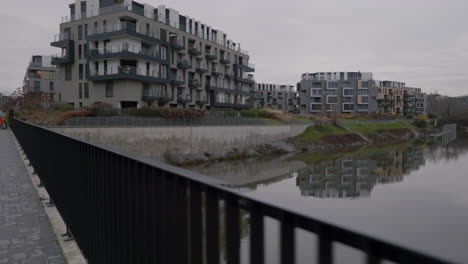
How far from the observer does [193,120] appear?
107ft

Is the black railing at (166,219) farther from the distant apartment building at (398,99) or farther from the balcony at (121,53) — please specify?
the distant apartment building at (398,99)

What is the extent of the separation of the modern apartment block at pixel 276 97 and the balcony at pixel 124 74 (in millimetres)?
59717

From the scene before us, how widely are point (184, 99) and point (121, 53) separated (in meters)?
Answer: 12.5

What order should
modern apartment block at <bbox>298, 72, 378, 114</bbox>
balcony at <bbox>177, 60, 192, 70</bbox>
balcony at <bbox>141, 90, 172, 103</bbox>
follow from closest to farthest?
balcony at <bbox>141, 90, 172, 103</bbox>
balcony at <bbox>177, 60, 192, 70</bbox>
modern apartment block at <bbox>298, 72, 378, 114</bbox>

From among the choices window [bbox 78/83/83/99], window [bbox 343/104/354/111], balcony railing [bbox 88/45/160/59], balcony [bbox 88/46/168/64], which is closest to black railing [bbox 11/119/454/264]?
balcony [bbox 88/46/168/64]

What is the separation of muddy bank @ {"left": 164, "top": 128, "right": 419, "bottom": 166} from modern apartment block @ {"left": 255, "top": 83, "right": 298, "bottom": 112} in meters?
40.9

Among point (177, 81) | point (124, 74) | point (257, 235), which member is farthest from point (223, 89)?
point (257, 235)

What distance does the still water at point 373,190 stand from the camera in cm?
118

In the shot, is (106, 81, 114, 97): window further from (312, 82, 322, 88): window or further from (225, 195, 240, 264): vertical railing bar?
(312, 82, 322, 88): window

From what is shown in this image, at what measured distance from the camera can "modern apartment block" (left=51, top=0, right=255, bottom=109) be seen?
39094 mm

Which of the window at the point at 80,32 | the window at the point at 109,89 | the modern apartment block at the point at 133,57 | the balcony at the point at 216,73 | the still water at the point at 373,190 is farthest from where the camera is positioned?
the balcony at the point at 216,73

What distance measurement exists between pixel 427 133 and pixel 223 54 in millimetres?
55531

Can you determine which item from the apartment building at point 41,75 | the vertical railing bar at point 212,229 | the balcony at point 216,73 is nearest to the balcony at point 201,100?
the balcony at point 216,73

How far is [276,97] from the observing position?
106312 mm
